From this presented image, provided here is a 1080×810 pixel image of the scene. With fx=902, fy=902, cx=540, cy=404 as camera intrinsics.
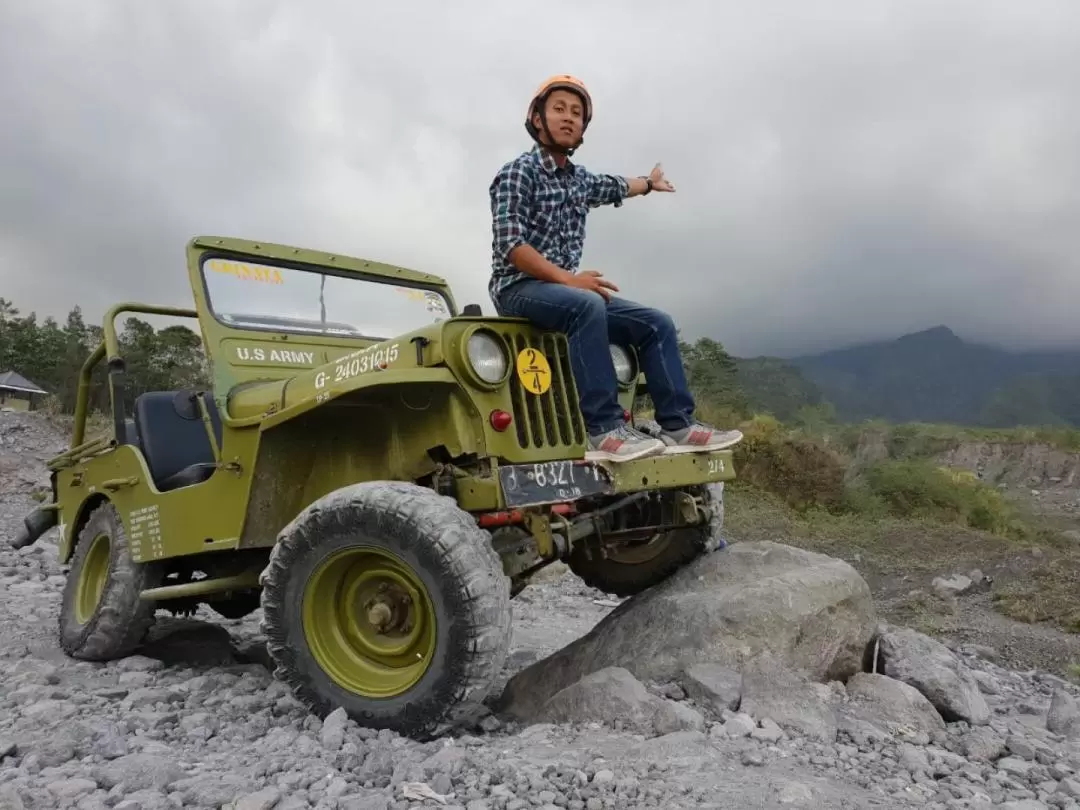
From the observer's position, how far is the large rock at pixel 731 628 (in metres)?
3.90

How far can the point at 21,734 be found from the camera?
327 cm

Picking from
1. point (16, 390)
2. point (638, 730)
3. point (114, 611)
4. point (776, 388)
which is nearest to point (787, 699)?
point (638, 730)

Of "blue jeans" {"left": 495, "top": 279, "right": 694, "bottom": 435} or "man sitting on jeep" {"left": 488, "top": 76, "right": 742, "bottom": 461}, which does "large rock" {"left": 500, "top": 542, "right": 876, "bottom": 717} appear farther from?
"blue jeans" {"left": 495, "top": 279, "right": 694, "bottom": 435}

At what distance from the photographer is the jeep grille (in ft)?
12.5

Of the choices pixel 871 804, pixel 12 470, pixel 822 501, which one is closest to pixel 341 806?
pixel 871 804

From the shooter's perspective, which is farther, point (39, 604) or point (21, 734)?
point (39, 604)

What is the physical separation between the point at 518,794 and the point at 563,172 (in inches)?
115

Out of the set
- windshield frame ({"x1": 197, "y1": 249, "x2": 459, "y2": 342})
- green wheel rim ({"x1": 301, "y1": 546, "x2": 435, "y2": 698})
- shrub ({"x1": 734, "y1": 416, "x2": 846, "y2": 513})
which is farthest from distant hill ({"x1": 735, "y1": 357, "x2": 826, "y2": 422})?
green wheel rim ({"x1": 301, "y1": 546, "x2": 435, "y2": 698})

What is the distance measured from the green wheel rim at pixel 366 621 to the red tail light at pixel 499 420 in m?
0.67

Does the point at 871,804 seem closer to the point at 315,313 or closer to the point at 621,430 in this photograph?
the point at 621,430

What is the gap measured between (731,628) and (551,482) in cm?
107

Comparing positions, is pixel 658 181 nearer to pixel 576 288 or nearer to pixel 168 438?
pixel 576 288

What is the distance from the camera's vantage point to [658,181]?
5.05 m

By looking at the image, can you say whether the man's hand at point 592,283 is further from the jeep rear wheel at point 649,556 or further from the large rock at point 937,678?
the large rock at point 937,678
